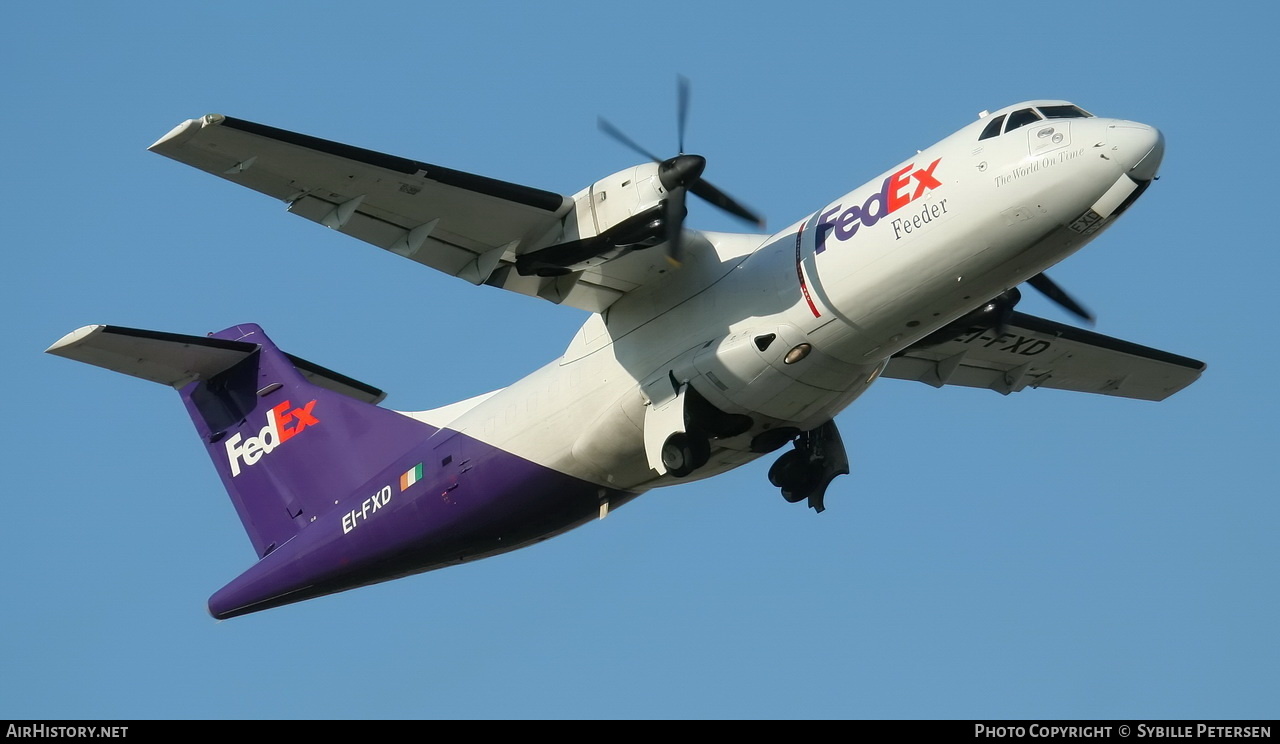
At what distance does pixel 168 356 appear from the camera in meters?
19.4

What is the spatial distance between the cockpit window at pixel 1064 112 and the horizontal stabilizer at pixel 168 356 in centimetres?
1020

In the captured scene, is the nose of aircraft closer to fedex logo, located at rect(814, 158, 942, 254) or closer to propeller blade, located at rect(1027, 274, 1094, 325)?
fedex logo, located at rect(814, 158, 942, 254)

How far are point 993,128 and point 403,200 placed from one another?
6.05 m

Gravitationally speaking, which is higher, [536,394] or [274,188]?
[274,188]

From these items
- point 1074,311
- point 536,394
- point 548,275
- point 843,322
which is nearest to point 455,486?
point 536,394

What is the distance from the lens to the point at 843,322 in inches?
603

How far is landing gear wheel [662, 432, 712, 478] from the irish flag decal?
11.5ft

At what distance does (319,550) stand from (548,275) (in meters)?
4.92

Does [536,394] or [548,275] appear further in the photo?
[536,394]

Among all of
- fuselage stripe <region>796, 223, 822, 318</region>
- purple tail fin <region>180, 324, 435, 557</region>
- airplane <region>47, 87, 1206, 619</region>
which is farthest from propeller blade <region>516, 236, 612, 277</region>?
purple tail fin <region>180, 324, 435, 557</region>

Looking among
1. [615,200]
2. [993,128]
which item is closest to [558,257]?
[615,200]

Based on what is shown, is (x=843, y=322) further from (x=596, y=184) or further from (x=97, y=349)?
(x=97, y=349)
